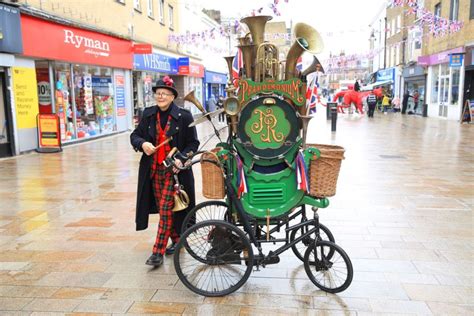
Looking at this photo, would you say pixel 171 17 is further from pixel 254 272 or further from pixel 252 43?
pixel 254 272

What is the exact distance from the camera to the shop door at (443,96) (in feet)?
76.6

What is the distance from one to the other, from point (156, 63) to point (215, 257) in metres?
18.3

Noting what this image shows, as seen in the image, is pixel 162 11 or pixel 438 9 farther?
pixel 438 9

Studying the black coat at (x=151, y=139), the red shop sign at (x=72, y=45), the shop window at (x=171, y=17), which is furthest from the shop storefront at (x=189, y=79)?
the black coat at (x=151, y=139)

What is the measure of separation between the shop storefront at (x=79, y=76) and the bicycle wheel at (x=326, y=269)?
1012cm

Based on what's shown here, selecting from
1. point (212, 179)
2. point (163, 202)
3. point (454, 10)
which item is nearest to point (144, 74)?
point (454, 10)

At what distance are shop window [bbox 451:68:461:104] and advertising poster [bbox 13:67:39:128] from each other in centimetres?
1916

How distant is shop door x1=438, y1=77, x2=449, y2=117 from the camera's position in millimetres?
23359

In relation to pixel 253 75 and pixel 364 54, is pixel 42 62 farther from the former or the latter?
pixel 364 54

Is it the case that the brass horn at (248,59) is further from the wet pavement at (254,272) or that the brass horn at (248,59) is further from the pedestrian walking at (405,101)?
the pedestrian walking at (405,101)

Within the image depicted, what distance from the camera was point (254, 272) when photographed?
4.04 m

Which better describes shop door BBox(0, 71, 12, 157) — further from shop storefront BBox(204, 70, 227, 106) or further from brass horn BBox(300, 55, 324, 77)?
shop storefront BBox(204, 70, 227, 106)

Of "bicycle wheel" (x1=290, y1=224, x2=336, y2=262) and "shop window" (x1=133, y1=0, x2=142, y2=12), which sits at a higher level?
"shop window" (x1=133, y1=0, x2=142, y2=12)

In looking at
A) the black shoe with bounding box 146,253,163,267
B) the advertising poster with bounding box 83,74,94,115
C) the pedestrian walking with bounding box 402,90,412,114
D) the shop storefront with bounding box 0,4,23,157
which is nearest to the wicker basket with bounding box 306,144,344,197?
the black shoe with bounding box 146,253,163,267
